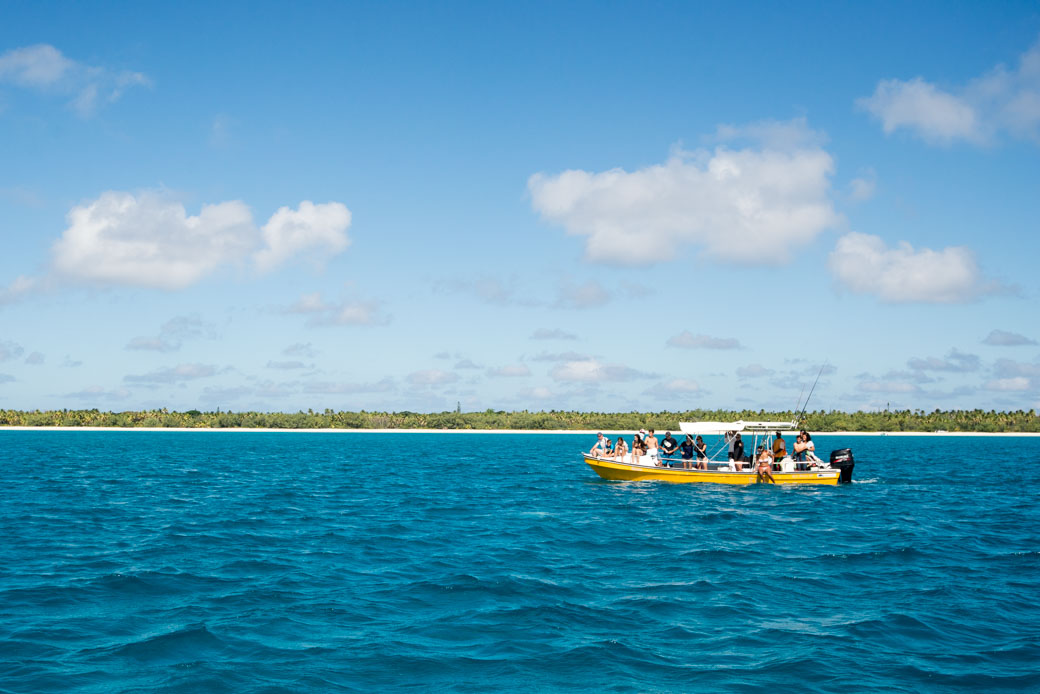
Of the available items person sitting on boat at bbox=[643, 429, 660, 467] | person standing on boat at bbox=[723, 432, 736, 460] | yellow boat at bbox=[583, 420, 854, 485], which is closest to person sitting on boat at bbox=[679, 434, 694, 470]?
yellow boat at bbox=[583, 420, 854, 485]

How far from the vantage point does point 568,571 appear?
68.0 feet

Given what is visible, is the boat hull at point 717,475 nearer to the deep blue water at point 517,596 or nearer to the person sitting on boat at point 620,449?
the person sitting on boat at point 620,449

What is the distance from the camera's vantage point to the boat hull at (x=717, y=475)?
147 ft

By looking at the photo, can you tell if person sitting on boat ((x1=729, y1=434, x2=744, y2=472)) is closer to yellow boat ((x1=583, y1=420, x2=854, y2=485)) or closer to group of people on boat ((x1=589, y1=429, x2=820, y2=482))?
group of people on boat ((x1=589, y1=429, x2=820, y2=482))

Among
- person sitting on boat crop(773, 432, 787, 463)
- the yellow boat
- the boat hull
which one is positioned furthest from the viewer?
person sitting on boat crop(773, 432, 787, 463)

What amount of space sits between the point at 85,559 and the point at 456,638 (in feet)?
45.3

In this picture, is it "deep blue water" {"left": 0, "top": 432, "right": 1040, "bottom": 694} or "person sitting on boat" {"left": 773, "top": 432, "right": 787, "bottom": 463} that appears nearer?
"deep blue water" {"left": 0, "top": 432, "right": 1040, "bottom": 694}

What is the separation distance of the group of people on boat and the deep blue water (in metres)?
7.18

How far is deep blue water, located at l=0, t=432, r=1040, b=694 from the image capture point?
12.9 metres

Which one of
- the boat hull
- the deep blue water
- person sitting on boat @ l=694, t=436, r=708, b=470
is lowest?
the deep blue water

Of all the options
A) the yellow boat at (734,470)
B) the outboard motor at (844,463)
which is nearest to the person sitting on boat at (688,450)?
the yellow boat at (734,470)

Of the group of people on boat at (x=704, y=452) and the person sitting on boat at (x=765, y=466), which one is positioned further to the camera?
the group of people on boat at (x=704, y=452)

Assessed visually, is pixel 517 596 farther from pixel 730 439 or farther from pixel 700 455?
pixel 700 455

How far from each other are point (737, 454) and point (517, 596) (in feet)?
100
